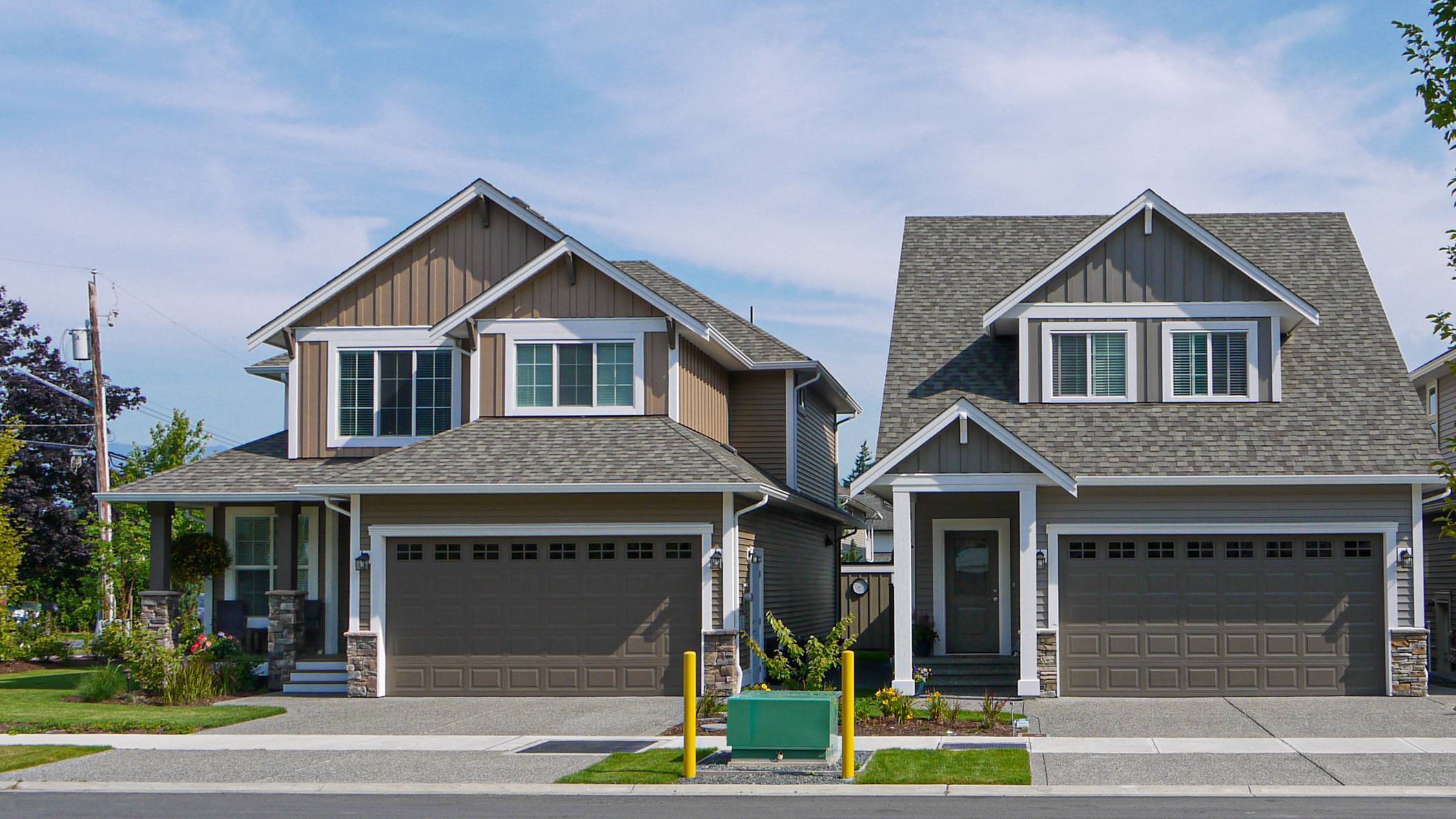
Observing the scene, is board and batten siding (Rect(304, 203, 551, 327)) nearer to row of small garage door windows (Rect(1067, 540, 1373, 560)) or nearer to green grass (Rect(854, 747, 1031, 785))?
row of small garage door windows (Rect(1067, 540, 1373, 560))

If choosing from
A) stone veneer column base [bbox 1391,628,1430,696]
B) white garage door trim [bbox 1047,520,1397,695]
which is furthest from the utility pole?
stone veneer column base [bbox 1391,628,1430,696]

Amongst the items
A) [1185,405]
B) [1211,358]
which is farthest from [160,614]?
[1211,358]

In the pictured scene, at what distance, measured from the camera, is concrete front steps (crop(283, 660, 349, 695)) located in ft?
72.2

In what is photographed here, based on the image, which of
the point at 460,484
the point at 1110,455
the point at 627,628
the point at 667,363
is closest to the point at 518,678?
the point at 627,628

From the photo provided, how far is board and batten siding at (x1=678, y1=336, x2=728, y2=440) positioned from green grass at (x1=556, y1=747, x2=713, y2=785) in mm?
8701

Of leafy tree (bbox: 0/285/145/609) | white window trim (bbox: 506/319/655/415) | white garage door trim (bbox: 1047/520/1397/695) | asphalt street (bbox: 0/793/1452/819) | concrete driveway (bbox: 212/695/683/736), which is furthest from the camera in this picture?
leafy tree (bbox: 0/285/145/609)

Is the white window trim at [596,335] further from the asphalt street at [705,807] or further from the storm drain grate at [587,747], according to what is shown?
the asphalt street at [705,807]

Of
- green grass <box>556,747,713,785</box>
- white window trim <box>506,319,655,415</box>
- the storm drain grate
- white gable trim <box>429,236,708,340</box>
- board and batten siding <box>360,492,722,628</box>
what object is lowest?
the storm drain grate

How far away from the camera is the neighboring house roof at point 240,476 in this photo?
2244cm

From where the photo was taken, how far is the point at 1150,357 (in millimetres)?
22000

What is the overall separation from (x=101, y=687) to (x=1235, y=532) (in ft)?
53.8

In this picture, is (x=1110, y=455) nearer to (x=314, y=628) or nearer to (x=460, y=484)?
(x=460, y=484)

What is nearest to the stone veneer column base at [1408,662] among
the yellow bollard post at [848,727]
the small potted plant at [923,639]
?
the small potted plant at [923,639]

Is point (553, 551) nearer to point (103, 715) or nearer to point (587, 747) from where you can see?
point (587, 747)
